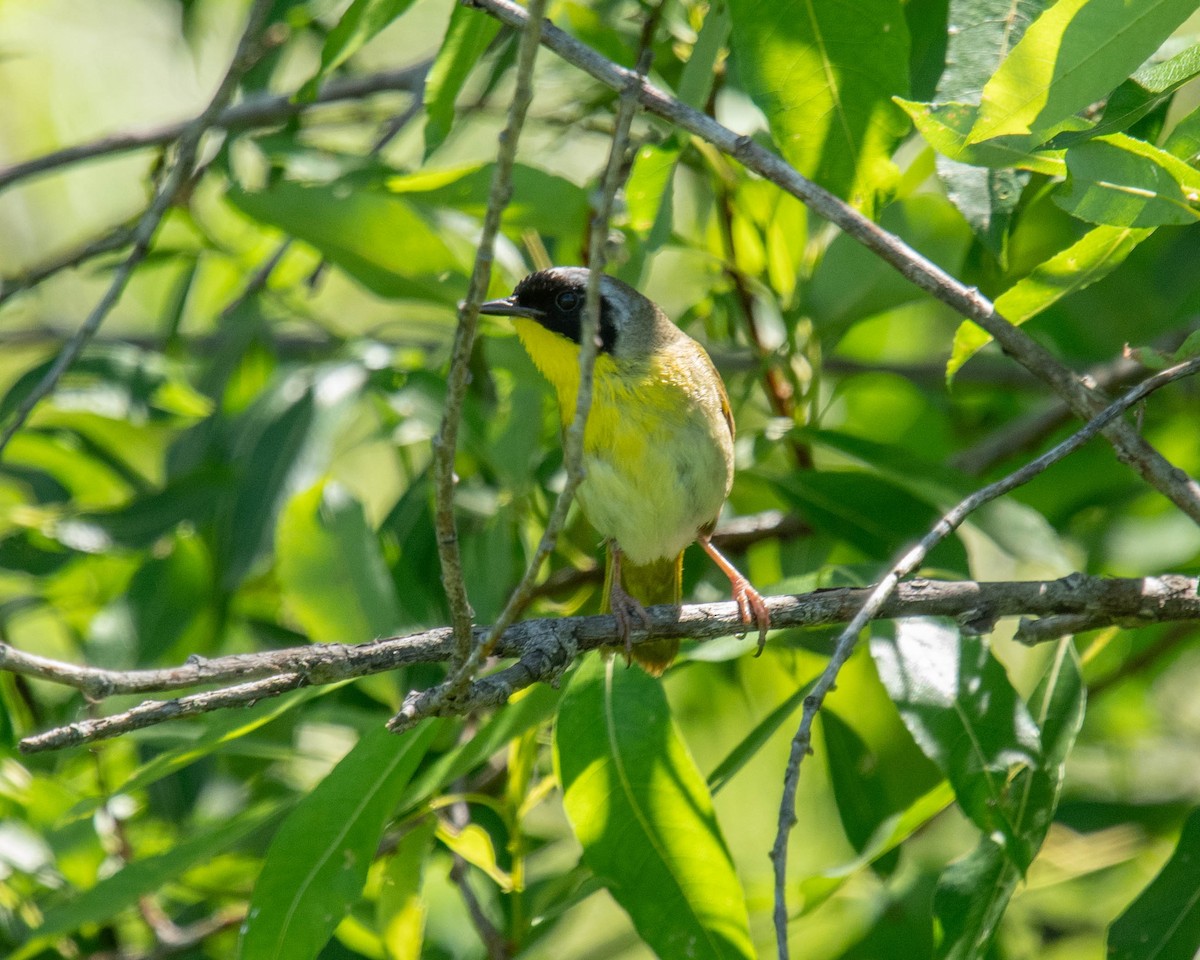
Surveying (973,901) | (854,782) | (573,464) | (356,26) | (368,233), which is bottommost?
(854,782)

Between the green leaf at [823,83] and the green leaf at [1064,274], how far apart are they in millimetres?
374

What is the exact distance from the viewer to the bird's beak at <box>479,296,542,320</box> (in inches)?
144

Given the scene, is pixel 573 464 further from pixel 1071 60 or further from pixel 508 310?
pixel 508 310

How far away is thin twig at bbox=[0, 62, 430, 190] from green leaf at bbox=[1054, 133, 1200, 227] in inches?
99.1

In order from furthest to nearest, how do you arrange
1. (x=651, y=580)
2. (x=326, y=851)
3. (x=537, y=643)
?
1. (x=651, y=580)
2. (x=326, y=851)
3. (x=537, y=643)

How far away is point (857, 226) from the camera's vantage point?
97.9 inches

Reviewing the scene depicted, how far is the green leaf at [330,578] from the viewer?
3.44 meters

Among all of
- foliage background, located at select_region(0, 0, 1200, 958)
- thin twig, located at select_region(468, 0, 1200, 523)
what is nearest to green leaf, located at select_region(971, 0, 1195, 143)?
foliage background, located at select_region(0, 0, 1200, 958)

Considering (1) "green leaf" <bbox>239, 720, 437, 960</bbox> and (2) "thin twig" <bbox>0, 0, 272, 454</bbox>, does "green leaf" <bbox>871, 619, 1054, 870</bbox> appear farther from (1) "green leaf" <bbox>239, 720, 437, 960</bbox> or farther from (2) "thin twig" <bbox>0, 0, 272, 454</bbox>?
(2) "thin twig" <bbox>0, 0, 272, 454</bbox>

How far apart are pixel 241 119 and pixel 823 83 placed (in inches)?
97.3

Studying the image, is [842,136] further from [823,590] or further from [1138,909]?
[1138,909]

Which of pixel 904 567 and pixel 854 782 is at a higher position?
pixel 904 567

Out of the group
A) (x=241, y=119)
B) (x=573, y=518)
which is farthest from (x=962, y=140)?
(x=241, y=119)

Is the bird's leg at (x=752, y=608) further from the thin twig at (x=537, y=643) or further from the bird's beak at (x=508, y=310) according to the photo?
the bird's beak at (x=508, y=310)
